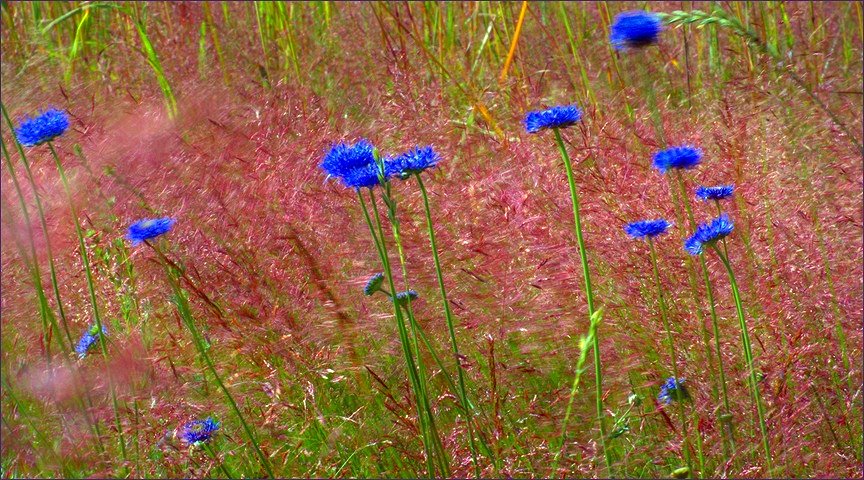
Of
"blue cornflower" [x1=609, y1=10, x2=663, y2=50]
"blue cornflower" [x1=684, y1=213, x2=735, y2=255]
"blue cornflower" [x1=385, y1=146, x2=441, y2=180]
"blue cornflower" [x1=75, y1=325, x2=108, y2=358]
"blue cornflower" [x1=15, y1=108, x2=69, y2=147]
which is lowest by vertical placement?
"blue cornflower" [x1=684, y1=213, x2=735, y2=255]

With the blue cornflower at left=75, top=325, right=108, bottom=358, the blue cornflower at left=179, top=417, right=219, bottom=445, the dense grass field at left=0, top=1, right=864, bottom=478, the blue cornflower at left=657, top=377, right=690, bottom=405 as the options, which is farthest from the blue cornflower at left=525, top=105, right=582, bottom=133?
the blue cornflower at left=75, top=325, right=108, bottom=358

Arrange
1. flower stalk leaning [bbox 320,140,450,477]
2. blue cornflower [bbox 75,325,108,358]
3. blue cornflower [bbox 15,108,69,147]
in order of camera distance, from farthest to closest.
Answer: blue cornflower [bbox 75,325,108,358] → blue cornflower [bbox 15,108,69,147] → flower stalk leaning [bbox 320,140,450,477]

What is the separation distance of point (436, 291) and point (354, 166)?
2.11 ft

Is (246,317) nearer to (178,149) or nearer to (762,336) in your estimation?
(178,149)

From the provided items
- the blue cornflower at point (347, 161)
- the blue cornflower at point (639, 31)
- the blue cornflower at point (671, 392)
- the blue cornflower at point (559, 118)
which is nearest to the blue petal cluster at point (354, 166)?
the blue cornflower at point (347, 161)

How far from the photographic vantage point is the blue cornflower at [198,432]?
1.36 meters

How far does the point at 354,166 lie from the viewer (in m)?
1.23

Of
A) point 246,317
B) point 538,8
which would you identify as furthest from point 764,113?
point 538,8

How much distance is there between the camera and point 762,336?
5.40ft

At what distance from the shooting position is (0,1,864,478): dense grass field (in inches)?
53.5

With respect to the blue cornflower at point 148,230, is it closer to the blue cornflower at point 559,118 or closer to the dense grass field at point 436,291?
the dense grass field at point 436,291

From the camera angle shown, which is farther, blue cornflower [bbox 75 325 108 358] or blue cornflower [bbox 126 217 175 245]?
blue cornflower [bbox 75 325 108 358]

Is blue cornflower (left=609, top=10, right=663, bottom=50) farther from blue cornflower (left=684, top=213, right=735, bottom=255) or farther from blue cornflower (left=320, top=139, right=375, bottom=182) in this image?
blue cornflower (left=320, top=139, right=375, bottom=182)

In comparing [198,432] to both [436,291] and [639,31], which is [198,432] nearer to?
[436,291]
